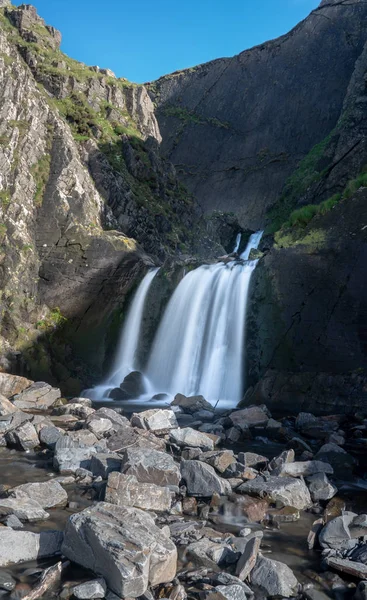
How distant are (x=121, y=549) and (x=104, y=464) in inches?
152

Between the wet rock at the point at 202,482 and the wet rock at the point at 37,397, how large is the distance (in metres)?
8.64

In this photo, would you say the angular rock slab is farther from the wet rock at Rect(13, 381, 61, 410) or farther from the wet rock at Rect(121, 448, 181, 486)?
the wet rock at Rect(13, 381, 61, 410)

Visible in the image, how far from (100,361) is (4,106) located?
1510cm

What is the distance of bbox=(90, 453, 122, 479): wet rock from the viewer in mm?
9273

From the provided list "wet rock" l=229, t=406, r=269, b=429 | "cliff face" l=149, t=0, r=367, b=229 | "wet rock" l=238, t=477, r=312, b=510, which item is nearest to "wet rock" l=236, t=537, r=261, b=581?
"wet rock" l=238, t=477, r=312, b=510

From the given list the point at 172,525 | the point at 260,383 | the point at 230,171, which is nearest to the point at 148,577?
the point at 172,525

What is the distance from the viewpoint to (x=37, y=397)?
16594 mm

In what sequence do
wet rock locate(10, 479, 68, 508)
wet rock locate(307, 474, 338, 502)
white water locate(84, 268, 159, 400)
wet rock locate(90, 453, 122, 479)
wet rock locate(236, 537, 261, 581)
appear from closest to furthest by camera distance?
wet rock locate(236, 537, 261, 581), wet rock locate(10, 479, 68, 508), wet rock locate(307, 474, 338, 502), wet rock locate(90, 453, 122, 479), white water locate(84, 268, 159, 400)

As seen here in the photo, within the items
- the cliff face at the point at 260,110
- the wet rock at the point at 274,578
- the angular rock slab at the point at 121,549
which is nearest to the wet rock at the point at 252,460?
the wet rock at the point at 274,578

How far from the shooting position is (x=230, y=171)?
207 feet

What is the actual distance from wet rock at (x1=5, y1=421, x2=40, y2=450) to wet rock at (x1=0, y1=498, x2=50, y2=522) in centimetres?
370

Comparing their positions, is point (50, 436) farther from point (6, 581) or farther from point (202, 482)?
point (6, 581)

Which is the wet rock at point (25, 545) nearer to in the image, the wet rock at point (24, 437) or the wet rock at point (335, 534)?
the wet rock at point (335, 534)

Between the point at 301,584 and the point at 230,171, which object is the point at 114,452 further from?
the point at 230,171
